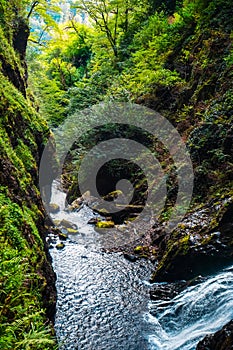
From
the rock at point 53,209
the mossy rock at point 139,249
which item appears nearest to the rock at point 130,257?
the mossy rock at point 139,249

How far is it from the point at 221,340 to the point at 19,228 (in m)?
3.59

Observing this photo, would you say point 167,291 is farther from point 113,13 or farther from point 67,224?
point 113,13

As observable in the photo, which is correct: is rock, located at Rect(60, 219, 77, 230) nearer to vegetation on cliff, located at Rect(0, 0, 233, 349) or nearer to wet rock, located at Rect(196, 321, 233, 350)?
vegetation on cliff, located at Rect(0, 0, 233, 349)

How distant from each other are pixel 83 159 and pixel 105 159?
1.36 m

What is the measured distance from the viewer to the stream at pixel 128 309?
19.1ft

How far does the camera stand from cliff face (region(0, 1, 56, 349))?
3.64 metres

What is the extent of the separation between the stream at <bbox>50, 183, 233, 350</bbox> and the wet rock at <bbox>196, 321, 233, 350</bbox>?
740mm

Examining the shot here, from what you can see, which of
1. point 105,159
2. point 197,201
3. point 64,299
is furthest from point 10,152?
point 105,159

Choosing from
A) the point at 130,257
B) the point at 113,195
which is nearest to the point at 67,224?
the point at 113,195

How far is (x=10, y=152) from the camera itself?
725 centimetres

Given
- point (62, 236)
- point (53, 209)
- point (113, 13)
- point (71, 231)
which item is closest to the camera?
point (62, 236)

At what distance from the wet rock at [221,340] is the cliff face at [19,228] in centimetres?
217

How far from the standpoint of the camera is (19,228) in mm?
5551

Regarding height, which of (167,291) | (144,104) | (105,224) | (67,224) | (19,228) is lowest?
(67,224)
